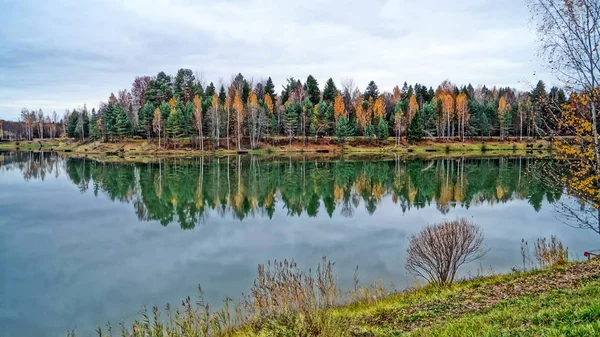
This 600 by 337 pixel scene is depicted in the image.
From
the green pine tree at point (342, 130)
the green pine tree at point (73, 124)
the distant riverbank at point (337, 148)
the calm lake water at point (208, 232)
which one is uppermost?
the green pine tree at point (73, 124)

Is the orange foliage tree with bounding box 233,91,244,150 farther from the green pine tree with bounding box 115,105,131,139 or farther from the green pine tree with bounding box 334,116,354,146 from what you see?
the green pine tree with bounding box 115,105,131,139

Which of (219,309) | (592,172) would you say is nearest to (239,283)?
(219,309)

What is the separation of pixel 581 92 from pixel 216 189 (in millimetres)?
28899

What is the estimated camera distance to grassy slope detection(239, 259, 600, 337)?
607 centimetres

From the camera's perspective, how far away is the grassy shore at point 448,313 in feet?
20.5

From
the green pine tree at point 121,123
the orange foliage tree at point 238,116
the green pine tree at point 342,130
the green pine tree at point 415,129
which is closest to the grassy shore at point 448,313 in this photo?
the green pine tree at point 342,130

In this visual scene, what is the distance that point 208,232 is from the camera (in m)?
20.5

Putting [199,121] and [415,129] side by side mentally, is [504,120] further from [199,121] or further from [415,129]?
[199,121]

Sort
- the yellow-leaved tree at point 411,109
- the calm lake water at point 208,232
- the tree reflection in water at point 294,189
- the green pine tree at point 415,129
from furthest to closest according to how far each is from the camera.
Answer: the yellow-leaved tree at point 411,109, the green pine tree at point 415,129, the tree reflection in water at point 294,189, the calm lake water at point 208,232

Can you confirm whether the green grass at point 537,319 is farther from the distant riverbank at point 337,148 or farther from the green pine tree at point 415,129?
the green pine tree at point 415,129

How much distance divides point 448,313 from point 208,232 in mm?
14523

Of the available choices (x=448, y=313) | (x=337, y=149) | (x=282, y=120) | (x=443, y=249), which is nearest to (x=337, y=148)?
(x=337, y=149)

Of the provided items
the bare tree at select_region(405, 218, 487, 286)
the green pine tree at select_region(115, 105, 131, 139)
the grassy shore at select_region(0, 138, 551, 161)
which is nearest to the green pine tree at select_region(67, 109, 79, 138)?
the grassy shore at select_region(0, 138, 551, 161)

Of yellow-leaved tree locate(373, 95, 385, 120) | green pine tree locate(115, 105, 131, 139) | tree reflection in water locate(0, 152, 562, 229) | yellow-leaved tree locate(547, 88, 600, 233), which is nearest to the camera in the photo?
yellow-leaved tree locate(547, 88, 600, 233)
